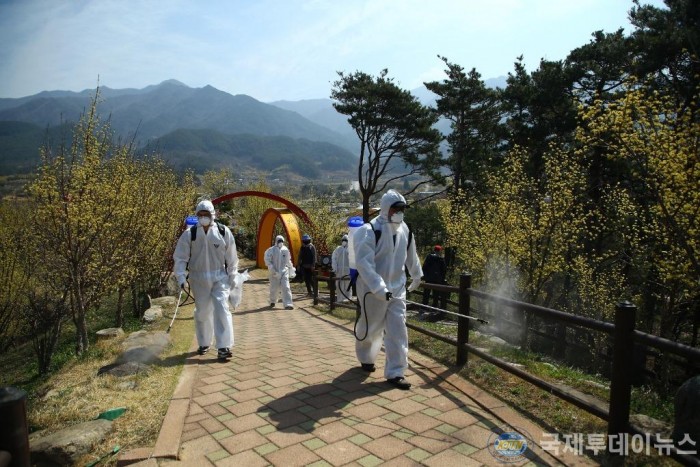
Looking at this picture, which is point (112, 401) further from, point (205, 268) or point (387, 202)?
point (387, 202)

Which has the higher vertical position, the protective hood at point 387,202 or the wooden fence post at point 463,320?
the protective hood at point 387,202

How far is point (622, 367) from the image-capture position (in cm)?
312

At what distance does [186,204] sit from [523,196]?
1093cm

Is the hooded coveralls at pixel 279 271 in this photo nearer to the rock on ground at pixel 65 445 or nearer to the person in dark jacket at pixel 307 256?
the person in dark jacket at pixel 307 256

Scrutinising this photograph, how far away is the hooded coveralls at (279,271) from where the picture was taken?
11.5 meters

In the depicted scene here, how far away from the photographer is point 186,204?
14.9 m

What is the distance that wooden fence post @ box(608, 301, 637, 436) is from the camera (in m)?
3.08

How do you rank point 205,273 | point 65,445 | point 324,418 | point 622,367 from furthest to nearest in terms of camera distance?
1. point 205,273
2. point 324,418
3. point 65,445
4. point 622,367

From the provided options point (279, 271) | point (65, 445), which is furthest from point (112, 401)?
point (279, 271)

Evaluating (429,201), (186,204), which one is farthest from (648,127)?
(429,201)

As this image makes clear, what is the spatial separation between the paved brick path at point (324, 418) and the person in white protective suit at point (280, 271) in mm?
5680

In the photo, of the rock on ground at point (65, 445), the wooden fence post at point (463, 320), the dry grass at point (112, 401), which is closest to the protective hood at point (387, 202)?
the wooden fence post at point (463, 320)

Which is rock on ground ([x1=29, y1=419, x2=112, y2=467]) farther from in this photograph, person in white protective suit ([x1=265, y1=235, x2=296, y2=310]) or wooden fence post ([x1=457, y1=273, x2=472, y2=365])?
person in white protective suit ([x1=265, y1=235, x2=296, y2=310])

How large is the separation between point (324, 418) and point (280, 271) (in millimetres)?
8132
